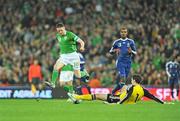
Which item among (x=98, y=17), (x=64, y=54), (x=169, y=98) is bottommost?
(x=169, y=98)

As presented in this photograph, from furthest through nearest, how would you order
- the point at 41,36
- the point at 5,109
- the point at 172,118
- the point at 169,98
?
the point at 41,36 → the point at 169,98 → the point at 5,109 → the point at 172,118

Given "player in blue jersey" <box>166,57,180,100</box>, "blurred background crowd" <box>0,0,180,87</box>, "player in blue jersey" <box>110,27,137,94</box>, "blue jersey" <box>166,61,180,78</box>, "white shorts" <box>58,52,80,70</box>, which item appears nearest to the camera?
"white shorts" <box>58,52,80,70</box>

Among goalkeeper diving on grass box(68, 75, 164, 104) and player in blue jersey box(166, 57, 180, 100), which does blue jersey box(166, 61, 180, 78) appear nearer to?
player in blue jersey box(166, 57, 180, 100)

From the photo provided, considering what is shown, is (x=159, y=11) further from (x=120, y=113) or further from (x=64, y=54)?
(x=120, y=113)

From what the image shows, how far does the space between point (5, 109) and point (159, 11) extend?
18.1 m

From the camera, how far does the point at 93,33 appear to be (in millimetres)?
32375

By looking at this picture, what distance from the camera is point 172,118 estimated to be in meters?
14.3

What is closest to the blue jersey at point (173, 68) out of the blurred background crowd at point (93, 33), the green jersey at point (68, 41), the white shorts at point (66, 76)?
the blurred background crowd at point (93, 33)

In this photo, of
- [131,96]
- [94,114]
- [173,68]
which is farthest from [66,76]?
[94,114]

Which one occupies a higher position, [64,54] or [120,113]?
[64,54]

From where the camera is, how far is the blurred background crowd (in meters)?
29.8

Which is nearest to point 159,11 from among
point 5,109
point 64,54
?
point 64,54

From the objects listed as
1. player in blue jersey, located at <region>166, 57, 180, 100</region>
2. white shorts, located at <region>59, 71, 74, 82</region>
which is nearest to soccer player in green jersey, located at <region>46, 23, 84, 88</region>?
white shorts, located at <region>59, 71, 74, 82</region>

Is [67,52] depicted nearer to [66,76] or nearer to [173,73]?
[66,76]
